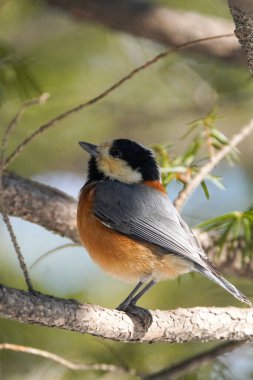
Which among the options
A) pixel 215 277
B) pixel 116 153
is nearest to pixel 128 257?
pixel 215 277

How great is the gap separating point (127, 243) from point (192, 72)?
8.42 feet

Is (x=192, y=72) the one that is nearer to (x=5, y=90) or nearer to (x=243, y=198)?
(x=243, y=198)

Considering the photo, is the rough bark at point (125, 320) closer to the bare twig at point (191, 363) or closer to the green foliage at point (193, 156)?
the bare twig at point (191, 363)

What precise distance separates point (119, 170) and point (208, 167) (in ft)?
1.53

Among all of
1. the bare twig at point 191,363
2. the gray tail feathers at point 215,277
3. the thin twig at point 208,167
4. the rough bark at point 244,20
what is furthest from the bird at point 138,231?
the rough bark at point 244,20

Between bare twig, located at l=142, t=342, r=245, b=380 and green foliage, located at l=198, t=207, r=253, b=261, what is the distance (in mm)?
520

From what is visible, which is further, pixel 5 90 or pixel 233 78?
pixel 233 78

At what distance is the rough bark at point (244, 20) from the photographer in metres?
2.50

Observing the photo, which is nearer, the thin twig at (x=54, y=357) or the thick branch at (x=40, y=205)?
the thin twig at (x=54, y=357)

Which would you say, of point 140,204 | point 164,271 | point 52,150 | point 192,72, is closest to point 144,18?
point 192,72

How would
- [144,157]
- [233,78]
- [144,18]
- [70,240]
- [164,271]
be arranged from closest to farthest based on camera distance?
[164,271], [144,157], [70,240], [144,18], [233,78]

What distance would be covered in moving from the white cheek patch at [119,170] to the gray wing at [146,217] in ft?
0.30

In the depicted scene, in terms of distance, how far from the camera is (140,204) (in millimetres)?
3826

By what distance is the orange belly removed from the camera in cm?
357
